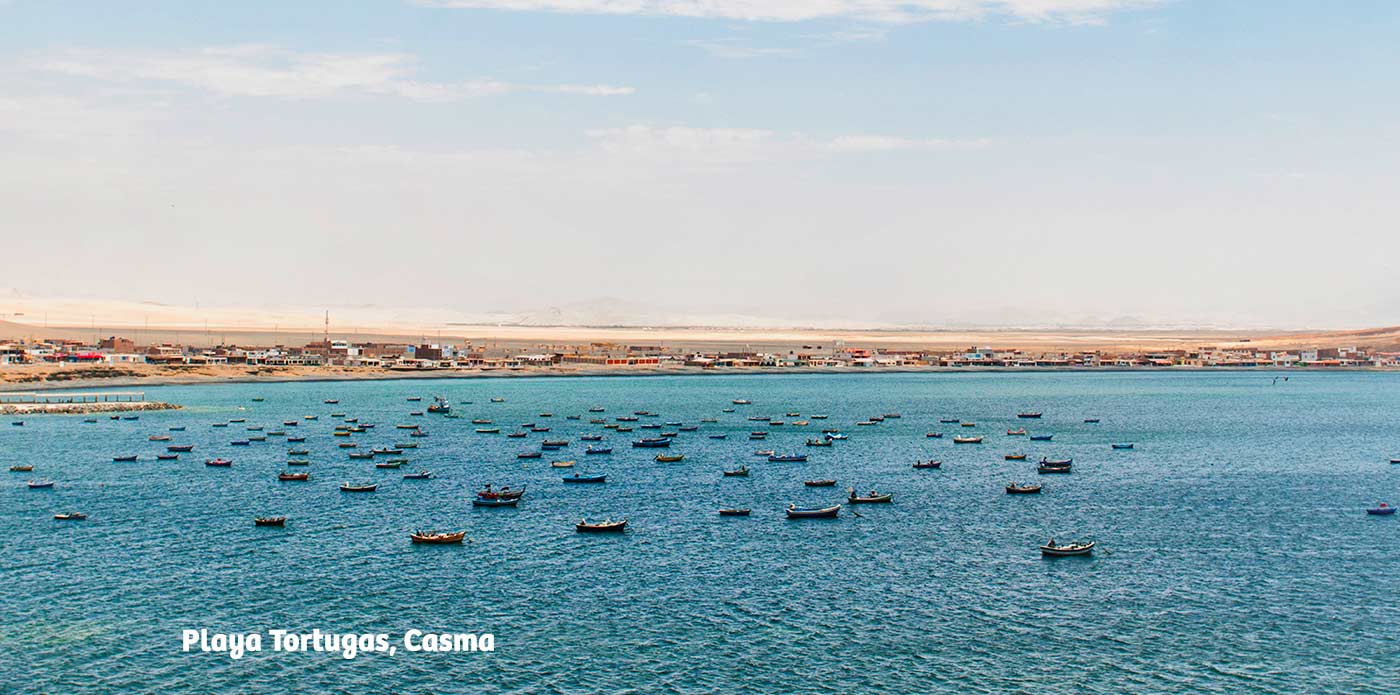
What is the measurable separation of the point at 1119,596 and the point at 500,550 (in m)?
31.5

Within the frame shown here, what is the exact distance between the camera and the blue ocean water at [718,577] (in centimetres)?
4747

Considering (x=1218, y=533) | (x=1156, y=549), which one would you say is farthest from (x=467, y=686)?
(x=1218, y=533)

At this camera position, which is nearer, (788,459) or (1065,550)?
(1065,550)

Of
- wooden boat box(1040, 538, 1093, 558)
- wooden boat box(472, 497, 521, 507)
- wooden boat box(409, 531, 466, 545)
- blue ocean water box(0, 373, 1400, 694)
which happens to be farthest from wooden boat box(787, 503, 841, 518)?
wooden boat box(409, 531, 466, 545)

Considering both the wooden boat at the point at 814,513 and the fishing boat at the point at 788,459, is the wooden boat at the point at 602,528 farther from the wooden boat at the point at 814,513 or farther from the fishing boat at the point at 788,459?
the fishing boat at the point at 788,459

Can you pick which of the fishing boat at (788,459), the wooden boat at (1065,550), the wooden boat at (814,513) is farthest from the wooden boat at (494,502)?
the wooden boat at (1065,550)

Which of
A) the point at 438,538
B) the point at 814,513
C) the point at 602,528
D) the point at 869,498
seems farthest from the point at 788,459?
the point at 438,538

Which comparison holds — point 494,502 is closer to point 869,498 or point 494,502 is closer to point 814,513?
point 814,513

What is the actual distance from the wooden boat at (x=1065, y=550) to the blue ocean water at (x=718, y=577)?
966 mm

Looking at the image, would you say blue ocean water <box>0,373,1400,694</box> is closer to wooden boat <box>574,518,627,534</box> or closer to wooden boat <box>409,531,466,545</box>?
wooden boat <box>409,531,466,545</box>

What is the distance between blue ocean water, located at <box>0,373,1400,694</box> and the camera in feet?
156

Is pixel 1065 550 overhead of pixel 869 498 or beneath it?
beneath

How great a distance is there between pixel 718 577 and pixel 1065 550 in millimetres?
18669

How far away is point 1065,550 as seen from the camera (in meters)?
65.9
